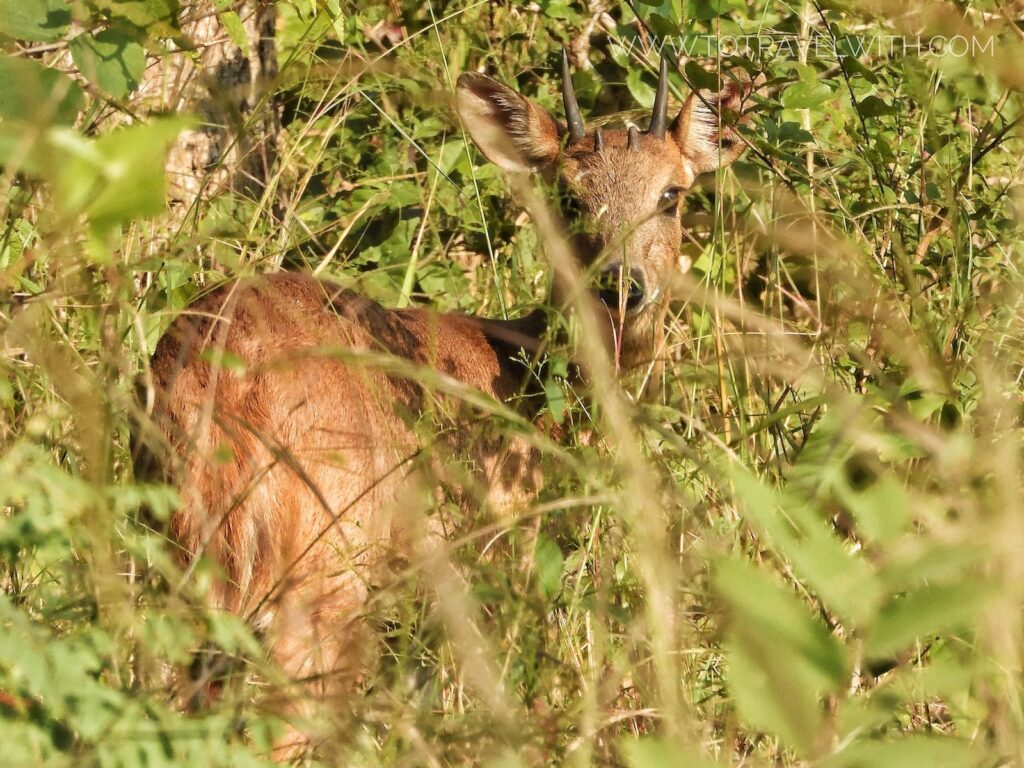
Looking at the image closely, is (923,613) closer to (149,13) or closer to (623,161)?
(149,13)

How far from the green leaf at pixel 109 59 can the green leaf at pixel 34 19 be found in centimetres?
9

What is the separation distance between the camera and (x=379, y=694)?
179 cm

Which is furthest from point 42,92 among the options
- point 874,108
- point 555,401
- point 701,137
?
point 701,137

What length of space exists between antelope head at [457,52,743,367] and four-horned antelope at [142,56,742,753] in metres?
0.01

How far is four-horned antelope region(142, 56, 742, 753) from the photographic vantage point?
2.88 m

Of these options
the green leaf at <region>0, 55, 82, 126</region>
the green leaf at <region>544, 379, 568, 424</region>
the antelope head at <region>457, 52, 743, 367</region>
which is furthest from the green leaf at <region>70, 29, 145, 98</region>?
the antelope head at <region>457, 52, 743, 367</region>

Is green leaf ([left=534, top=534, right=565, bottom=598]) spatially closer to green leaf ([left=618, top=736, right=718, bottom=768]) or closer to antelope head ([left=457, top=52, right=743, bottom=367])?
green leaf ([left=618, top=736, right=718, bottom=768])

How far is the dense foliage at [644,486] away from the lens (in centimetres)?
103

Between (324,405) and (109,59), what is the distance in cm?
117

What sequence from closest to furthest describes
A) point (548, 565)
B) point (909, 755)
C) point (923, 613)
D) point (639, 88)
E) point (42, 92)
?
1. point (923, 613)
2. point (909, 755)
3. point (42, 92)
4. point (548, 565)
5. point (639, 88)

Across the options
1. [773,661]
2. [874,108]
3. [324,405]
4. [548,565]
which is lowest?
[324,405]

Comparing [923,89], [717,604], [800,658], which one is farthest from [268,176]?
[800,658]

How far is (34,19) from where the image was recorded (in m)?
2.33

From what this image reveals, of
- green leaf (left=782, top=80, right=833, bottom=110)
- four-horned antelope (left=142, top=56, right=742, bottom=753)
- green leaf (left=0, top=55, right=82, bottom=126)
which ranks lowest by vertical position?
four-horned antelope (left=142, top=56, right=742, bottom=753)
